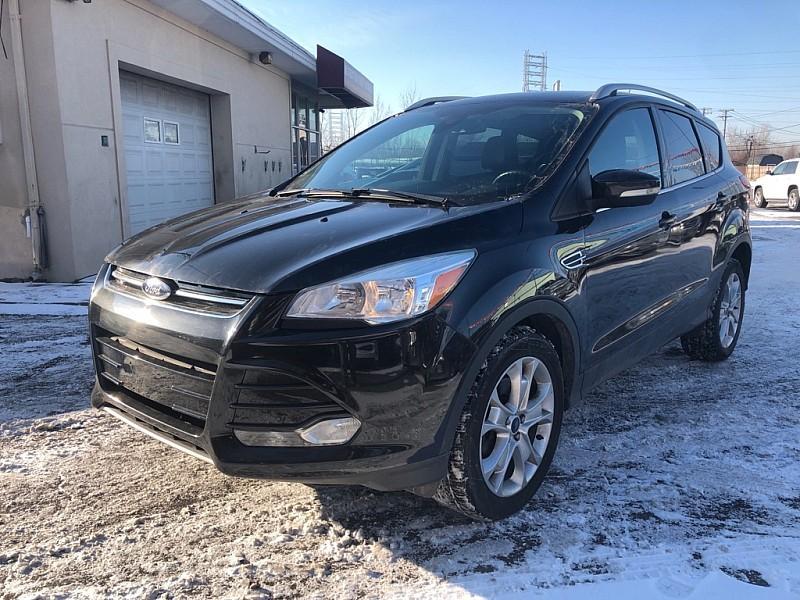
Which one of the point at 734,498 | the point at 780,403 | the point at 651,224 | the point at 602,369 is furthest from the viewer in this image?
the point at 780,403

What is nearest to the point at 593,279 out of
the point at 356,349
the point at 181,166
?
the point at 356,349

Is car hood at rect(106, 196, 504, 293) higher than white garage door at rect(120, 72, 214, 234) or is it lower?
lower

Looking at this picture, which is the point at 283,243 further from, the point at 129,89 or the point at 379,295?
the point at 129,89

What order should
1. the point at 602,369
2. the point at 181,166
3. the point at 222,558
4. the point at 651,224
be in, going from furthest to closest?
the point at 181,166
the point at 651,224
the point at 602,369
the point at 222,558

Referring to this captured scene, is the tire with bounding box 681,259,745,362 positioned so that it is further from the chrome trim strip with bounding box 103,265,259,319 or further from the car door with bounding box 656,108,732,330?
the chrome trim strip with bounding box 103,265,259,319

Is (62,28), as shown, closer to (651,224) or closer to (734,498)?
(651,224)

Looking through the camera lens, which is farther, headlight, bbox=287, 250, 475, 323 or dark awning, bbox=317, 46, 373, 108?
dark awning, bbox=317, 46, 373, 108

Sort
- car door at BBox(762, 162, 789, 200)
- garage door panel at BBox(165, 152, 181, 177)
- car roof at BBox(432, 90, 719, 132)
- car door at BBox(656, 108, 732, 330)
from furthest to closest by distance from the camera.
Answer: car door at BBox(762, 162, 789, 200) < garage door panel at BBox(165, 152, 181, 177) < car door at BBox(656, 108, 732, 330) < car roof at BBox(432, 90, 719, 132)

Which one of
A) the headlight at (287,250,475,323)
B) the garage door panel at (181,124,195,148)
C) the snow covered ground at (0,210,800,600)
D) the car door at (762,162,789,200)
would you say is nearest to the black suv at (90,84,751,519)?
the headlight at (287,250,475,323)

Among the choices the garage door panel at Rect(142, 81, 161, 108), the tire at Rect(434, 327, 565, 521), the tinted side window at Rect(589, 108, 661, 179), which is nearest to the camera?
the tire at Rect(434, 327, 565, 521)

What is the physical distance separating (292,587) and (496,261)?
1418 millimetres

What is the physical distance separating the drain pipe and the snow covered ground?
14.9 ft

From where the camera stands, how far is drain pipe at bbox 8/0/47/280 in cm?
762

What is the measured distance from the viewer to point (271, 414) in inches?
89.4
